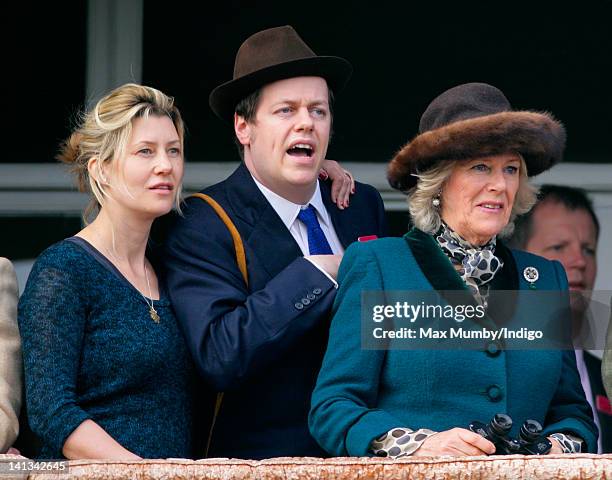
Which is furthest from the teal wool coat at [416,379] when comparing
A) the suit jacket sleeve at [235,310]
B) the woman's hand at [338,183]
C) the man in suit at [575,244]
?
the man in suit at [575,244]

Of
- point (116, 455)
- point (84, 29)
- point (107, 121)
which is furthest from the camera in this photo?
point (84, 29)

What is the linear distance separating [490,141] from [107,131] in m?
0.95

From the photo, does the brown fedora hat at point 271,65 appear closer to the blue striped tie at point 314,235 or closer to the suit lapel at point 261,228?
the suit lapel at point 261,228

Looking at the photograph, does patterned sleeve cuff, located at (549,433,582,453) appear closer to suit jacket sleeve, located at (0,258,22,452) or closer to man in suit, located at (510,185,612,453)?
man in suit, located at (510,185,612,453)

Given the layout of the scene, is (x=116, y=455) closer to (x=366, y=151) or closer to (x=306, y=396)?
(x=306, y=396)

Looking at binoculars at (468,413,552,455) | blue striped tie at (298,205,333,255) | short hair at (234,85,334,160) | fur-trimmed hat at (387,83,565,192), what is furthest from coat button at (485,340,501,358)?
short hair at (234,85,334,160)

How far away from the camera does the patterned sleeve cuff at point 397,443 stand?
3.54 m

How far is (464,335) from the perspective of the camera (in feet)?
12.3

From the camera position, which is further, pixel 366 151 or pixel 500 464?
pixel 366 151

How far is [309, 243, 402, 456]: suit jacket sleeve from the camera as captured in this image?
3.60 metres

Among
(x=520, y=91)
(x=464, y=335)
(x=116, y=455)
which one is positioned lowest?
(x=116, y=455)

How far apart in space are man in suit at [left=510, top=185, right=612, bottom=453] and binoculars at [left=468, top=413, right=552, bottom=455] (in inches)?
47.0

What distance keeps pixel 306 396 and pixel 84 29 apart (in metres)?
1.86

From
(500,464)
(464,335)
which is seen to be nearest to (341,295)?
(464,335)
